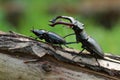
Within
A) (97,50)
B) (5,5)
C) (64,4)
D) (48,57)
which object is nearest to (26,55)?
(48,57)

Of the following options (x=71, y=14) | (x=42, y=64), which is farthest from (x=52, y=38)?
(x=71, y=14)

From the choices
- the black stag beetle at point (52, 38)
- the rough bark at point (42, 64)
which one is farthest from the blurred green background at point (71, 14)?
the rough bark at point (42, 64)

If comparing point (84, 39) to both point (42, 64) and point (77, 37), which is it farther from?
point (42, 64)

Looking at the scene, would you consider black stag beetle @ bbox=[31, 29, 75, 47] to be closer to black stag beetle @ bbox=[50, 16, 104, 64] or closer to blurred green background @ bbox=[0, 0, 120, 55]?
black stag beetle @ bbox=[50, 16, 104, 64]

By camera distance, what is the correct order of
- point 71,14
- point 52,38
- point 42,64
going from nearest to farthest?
point 42,64 < point 52,38 < point 71,14

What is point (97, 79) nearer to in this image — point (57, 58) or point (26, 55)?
point (57, 58)

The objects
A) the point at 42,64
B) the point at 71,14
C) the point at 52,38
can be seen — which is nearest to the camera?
the point at 42,64

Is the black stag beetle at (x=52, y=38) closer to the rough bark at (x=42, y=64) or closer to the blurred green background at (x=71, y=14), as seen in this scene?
the rough bark at (x=42, y=64)

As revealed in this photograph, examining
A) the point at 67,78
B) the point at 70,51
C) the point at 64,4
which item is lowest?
the point at 67,78
